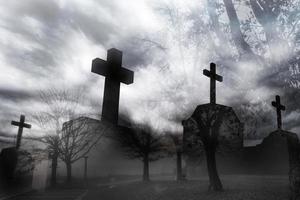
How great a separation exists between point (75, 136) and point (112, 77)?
7.97 meters

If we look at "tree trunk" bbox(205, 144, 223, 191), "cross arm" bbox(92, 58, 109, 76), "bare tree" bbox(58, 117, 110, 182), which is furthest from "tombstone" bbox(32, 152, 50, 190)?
"tree trunk" bbox(205, 144, 223, 191)

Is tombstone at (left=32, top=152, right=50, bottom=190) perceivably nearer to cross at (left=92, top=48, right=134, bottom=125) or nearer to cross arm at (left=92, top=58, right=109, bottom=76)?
cross at (left=92, top=48, right=134, bottom=125)

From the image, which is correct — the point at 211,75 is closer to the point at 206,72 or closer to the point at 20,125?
the point at 206,72

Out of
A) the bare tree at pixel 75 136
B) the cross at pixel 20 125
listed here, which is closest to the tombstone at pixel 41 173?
the bare tree at pixel 75 136

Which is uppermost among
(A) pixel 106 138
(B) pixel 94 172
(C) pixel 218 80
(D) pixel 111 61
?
(D) pixel 111 61

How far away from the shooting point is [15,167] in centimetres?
2238

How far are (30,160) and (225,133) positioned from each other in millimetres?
14910

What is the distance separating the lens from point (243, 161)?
82.4 feet

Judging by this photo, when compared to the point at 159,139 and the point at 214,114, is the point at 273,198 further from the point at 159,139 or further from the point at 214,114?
the point at 159,139

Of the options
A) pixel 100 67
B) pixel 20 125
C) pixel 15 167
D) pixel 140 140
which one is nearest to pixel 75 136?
pixel 15 167

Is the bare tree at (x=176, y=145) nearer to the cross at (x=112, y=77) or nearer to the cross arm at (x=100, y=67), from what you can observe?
the cross at (x=112, y=77)

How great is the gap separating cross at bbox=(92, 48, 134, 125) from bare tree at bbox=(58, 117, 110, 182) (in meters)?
1.93

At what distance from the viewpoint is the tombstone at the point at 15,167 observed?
21594mm

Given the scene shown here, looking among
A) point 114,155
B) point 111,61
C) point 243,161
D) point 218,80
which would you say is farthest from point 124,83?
point 243,161
